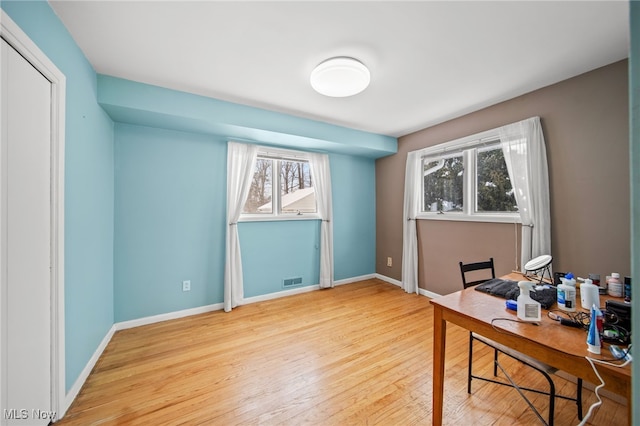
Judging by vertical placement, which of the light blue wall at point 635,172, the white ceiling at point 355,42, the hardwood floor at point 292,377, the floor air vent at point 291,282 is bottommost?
the hardwood floor at point 292,377

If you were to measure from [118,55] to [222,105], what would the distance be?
88 cm

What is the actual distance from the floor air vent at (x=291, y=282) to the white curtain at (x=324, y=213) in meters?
0.37

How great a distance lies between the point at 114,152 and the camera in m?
2.57

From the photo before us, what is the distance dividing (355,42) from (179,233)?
2635 millimetres

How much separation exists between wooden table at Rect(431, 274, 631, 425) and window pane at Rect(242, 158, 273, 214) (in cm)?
260

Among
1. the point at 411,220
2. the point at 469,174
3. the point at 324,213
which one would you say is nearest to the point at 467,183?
the point at 469,174

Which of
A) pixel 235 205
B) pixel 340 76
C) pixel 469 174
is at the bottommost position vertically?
pixel 235 205

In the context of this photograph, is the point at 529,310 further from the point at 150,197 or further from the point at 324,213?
the point at 150,197

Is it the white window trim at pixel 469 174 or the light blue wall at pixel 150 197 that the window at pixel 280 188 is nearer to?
the light blue wall at pixel 150 197

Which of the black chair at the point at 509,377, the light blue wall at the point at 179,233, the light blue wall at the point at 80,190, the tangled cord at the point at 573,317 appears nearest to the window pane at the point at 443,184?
the black chair at the point at 509,377

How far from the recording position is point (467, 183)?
10.1 ft

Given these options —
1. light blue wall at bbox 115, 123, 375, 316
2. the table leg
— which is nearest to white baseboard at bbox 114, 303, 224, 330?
light blue wall at bbox 115, 123, 375, 316

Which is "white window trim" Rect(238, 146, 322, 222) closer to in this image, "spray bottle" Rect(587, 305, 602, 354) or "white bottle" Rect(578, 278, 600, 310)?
"white bottle" Rect(578, 278, 600, 310)

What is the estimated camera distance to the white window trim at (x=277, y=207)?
3378 millimetres
